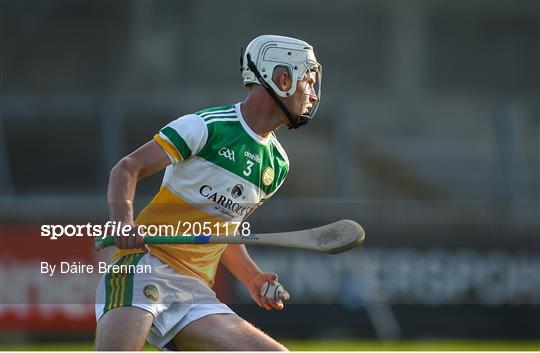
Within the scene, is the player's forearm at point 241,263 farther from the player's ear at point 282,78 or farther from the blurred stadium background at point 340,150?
the blurred stadium background at point 340,150

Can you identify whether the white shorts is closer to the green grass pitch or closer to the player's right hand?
the player's right hand

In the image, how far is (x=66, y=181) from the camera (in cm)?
1445

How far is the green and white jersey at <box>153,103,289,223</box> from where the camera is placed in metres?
4.79

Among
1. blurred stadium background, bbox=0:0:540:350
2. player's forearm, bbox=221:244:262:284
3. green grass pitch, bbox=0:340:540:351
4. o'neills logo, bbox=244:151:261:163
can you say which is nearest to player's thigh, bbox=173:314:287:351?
player's forearm, bbox=221:244:262:284

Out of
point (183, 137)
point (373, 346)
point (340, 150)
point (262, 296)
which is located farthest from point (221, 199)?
point (340, 150)

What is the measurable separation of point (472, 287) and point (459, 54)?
1135cm

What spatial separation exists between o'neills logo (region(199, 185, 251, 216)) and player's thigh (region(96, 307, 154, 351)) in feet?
1.89

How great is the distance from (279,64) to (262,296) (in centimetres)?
100

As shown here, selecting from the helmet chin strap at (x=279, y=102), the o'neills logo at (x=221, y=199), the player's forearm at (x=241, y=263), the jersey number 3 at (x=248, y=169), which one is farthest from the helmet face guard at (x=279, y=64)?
the player's forearm at (x=241, y=263)

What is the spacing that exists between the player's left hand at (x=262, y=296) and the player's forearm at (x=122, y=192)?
0.82 metres

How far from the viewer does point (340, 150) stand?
37.5 feet

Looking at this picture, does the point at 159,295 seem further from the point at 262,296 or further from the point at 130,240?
the point at 262,296

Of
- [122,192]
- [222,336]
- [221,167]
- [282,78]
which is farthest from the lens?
[282,78]

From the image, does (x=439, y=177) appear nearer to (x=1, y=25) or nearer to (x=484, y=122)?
(x=484, y=122)
